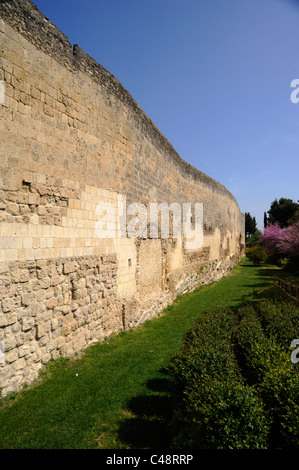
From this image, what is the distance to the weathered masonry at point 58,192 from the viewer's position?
4.48 m

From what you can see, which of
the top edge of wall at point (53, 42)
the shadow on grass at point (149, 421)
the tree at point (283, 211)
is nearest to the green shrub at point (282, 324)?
the shadow on grass at point (149, 421)

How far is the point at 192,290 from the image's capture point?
1553 cm

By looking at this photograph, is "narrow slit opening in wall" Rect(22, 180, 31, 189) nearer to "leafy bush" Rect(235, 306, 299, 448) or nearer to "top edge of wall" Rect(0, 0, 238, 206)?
"top edge of wall" Rect(0, 0, 238, 206)

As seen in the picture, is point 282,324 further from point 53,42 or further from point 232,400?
point 53,42

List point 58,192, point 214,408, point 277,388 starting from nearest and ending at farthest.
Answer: point 214,408 < point 277,388 < point 58,192

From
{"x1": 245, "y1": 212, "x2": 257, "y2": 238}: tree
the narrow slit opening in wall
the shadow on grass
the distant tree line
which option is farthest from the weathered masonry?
{"x1": 245, "y1": 212, "x2": 257, "y2": 238}: tree

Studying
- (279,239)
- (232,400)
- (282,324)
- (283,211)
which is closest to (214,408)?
(232,400)

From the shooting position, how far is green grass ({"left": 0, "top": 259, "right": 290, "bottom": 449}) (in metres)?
3.51

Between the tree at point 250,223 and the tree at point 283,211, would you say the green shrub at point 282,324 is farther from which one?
the tree at point 250,223

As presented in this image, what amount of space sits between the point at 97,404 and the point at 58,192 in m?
3.59

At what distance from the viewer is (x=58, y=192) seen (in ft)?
17.8
